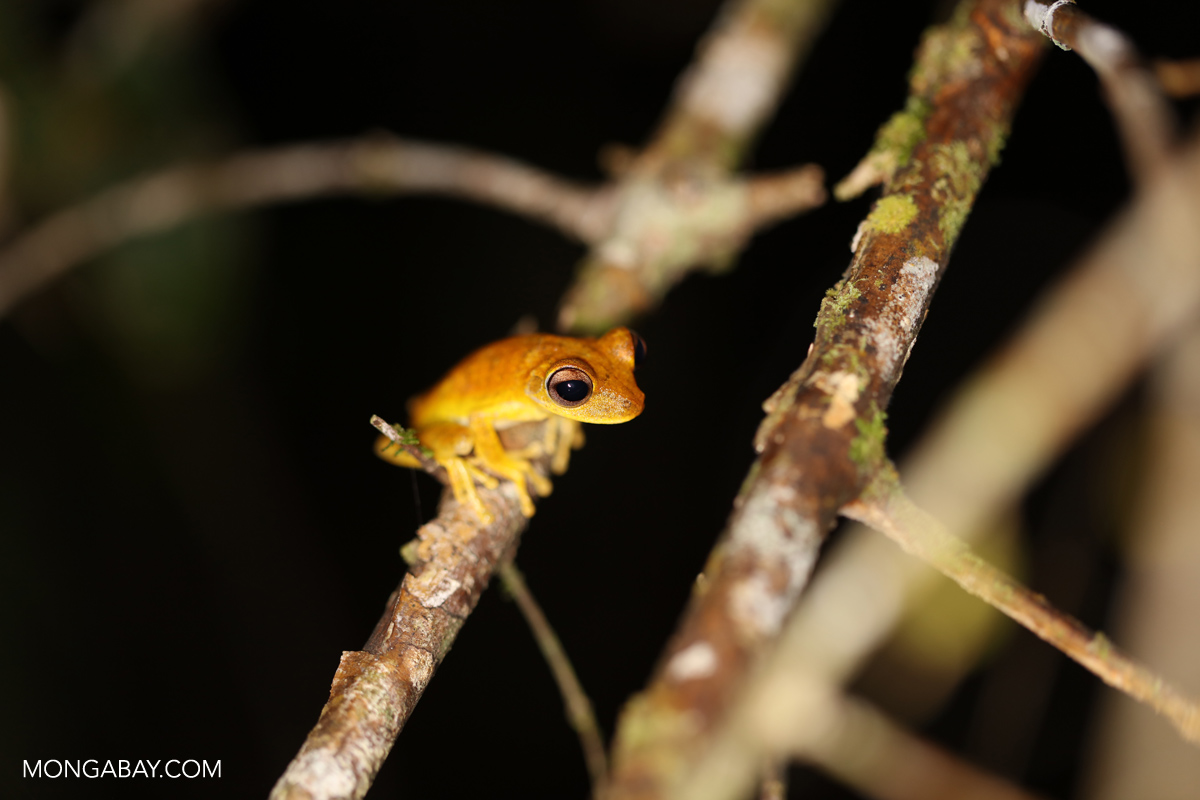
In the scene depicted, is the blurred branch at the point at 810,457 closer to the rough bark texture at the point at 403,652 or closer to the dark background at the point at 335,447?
the rough bark texture at the point at 403,652

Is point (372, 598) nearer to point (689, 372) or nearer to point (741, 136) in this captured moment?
point (689, 372)

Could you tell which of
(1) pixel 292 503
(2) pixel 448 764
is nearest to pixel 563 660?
(2) pixel 448 764

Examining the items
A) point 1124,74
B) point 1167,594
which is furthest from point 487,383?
point 1167,594

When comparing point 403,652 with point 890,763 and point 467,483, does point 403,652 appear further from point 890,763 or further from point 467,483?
point 890,763

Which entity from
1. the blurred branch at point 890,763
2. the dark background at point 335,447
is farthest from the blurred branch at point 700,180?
the blurred branch at point 890,763

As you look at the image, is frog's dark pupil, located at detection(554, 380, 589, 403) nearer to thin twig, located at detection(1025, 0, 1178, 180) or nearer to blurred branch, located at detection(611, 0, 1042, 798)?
blurred branch, located at detection(611, 0, 1042, 798)
